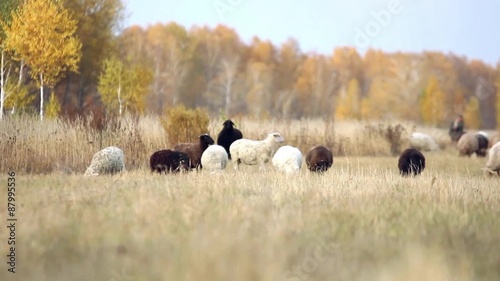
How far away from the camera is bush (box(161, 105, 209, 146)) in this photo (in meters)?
16.5

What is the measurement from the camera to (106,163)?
36.5ft

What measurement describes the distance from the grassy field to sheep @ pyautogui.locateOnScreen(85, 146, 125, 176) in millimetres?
2157

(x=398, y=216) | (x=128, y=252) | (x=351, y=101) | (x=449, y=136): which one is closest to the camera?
(x=128, y=252)

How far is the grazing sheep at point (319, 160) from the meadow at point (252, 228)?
1957 mm

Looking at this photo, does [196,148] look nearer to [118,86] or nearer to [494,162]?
[494,162]

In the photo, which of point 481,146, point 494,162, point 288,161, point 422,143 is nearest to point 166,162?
Result: point 288,161

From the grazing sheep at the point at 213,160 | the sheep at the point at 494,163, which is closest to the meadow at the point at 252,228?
the grazing sheep at the point at 213,160

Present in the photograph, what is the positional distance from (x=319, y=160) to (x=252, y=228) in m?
6.81

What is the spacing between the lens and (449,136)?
31.1 meters

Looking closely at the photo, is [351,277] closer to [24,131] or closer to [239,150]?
[239,150]

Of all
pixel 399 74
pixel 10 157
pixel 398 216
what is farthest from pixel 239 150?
Result: pixel 399 74

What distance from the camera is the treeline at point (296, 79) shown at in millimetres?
56719

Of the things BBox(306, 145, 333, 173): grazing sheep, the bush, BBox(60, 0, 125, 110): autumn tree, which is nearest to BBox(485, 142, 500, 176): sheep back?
BBox(306, 145, 333, 173): grazing sheep

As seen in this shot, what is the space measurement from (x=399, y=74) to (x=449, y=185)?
2268 inches
